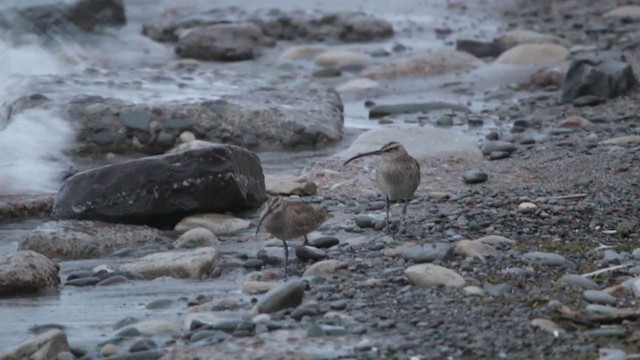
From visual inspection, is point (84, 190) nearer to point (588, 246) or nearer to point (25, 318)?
point (25, 318)

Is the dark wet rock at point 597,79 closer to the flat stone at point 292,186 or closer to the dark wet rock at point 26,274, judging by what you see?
the flat stone at point 292,186

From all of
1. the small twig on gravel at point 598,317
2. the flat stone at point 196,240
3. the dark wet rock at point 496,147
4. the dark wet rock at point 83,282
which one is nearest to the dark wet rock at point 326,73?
the dark wet rock at point 496,147

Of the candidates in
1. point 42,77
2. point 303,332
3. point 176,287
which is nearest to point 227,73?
point 42,77

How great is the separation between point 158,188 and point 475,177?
2395mm

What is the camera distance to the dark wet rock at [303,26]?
1991 centimetres

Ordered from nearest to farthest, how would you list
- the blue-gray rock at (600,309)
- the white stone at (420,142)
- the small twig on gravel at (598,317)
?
the small twig on gravel at (598,317) → the blue-gray rock at (600,309) → the white stone at (420,142)

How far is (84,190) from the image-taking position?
31.4 feet

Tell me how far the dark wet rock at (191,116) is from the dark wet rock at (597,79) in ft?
7.73

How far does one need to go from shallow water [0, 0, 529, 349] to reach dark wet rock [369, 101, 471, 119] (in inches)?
6.7

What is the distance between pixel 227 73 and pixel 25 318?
8497 millimetres

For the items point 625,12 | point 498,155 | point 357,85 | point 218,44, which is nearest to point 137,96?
point 357,85

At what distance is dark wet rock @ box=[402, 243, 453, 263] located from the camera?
25.3 ft

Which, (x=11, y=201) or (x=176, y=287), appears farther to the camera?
(x=11, y=201)

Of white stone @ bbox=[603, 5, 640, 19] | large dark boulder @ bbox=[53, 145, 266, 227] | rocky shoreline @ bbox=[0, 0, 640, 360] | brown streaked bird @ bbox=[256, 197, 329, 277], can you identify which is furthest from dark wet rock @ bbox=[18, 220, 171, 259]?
white stone @ bbox=[603, 5, 640, 19]
